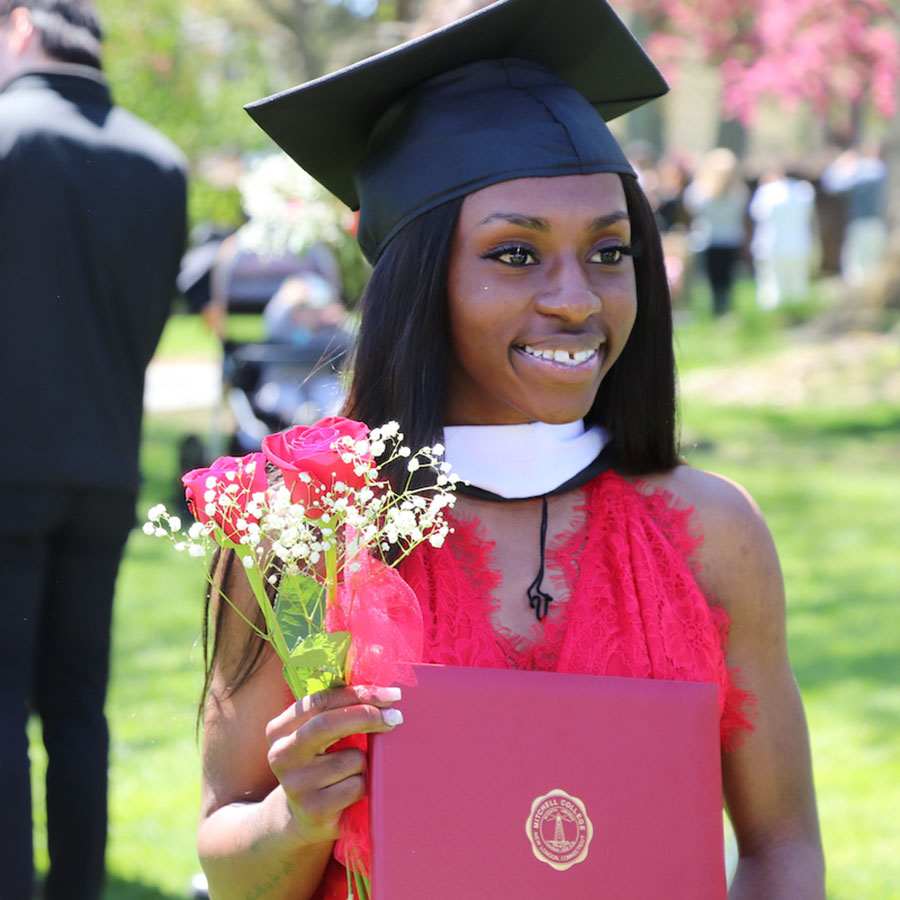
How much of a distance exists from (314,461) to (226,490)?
0.10 meters

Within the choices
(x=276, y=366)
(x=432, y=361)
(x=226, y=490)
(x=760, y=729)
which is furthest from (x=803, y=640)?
(x=226, y=490)

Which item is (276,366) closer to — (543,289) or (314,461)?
(543,289)

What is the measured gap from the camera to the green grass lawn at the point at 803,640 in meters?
4.42

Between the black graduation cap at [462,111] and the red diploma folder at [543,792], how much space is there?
2.23 feet

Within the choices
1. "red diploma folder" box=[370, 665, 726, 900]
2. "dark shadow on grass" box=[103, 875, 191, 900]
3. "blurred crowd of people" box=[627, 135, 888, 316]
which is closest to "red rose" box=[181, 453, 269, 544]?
"red diploma folder" box=[370, 665, 726, 900]

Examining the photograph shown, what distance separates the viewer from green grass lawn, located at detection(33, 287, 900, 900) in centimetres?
442

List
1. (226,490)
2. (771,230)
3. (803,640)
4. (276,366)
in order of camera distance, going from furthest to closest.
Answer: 1. (771,230)
2. (276,366)
3. (803,640)
4. (226,490)

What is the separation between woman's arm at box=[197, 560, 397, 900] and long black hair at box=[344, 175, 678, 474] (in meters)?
0.34

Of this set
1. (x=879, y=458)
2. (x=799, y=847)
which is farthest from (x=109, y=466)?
(x=879, y=458)

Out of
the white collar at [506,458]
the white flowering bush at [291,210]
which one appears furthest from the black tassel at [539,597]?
the white flowering bush at [291,210]

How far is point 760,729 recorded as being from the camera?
2027mm

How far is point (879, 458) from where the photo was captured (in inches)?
410

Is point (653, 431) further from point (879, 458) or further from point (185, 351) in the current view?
→ point (185, 351)

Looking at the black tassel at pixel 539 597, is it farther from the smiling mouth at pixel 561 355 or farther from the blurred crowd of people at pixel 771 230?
the blurred crowd of people at pixel 771 230
